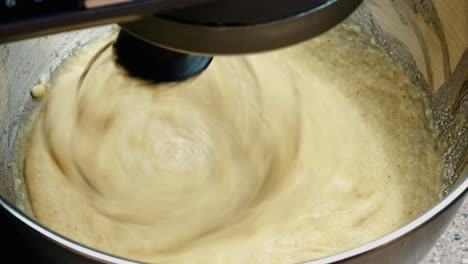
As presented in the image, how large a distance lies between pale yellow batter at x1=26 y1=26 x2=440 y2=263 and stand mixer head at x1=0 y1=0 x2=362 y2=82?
36 centimetres

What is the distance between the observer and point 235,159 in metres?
1.01

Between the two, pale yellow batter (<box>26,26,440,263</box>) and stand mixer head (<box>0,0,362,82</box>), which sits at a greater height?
stand mixer head (<box>0,0,362,82</box>)

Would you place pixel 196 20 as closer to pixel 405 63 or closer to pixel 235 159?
pixel 235 159

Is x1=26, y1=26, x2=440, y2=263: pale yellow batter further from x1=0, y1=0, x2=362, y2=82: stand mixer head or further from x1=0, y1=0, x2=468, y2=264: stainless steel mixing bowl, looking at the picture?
x1=0, y1=0, x2=362, y2=82: stand mixer head

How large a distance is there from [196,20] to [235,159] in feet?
1.62

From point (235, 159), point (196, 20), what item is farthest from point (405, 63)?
point (196, 20)

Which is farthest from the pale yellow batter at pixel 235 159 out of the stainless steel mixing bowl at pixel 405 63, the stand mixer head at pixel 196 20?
the stand mixer head at pixel 196 20

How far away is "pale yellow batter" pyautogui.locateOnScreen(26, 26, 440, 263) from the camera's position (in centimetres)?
94

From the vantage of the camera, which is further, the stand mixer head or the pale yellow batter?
the pale yellow batter

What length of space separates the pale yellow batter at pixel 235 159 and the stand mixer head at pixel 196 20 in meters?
0.36

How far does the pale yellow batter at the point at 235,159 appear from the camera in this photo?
3.07 feet

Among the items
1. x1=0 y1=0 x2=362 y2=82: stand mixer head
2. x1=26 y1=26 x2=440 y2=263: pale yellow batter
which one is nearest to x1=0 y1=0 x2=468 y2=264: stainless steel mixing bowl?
x1=26 y1=26 x2=440 y2=263: pale yellow batter

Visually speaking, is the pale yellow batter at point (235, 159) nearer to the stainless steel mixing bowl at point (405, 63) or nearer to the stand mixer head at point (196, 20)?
the stainless steel mixing bowl at point (405, 63)

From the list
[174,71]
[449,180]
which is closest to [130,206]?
[174,71]
